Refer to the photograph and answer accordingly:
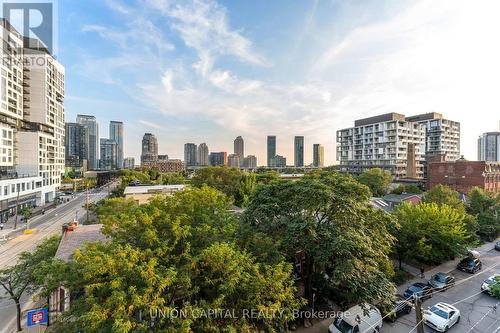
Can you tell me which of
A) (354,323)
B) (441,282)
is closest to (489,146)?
(441,282)

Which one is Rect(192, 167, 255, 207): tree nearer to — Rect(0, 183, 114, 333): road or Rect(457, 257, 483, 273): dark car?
Rect(0, 183, 114, 333): road

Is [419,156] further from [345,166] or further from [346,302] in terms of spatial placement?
→ [346,302]

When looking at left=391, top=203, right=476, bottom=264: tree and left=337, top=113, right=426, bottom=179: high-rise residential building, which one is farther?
left=337, top=113, right=426, bottom=179: high-rise residential building

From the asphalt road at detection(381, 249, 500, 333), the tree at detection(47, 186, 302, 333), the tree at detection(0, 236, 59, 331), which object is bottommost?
the asphalt road at detection(381, 249, 500, 333)

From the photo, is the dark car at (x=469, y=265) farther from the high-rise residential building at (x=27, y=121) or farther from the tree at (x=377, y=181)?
the high-rise residential building at (x=27, y=121)

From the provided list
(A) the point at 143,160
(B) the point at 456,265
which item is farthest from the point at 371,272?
(A) the point at 143,160

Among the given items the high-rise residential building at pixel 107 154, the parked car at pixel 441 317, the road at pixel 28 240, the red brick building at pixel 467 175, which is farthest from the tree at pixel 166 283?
the high-rise residential building at pixel 107 154

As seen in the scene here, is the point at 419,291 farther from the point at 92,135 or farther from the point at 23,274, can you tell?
the point at 92,135

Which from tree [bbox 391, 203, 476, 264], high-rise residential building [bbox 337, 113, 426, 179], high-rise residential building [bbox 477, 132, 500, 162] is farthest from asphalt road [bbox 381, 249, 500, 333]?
high-rise residential building [bbox 477, 132, 500, 162]
